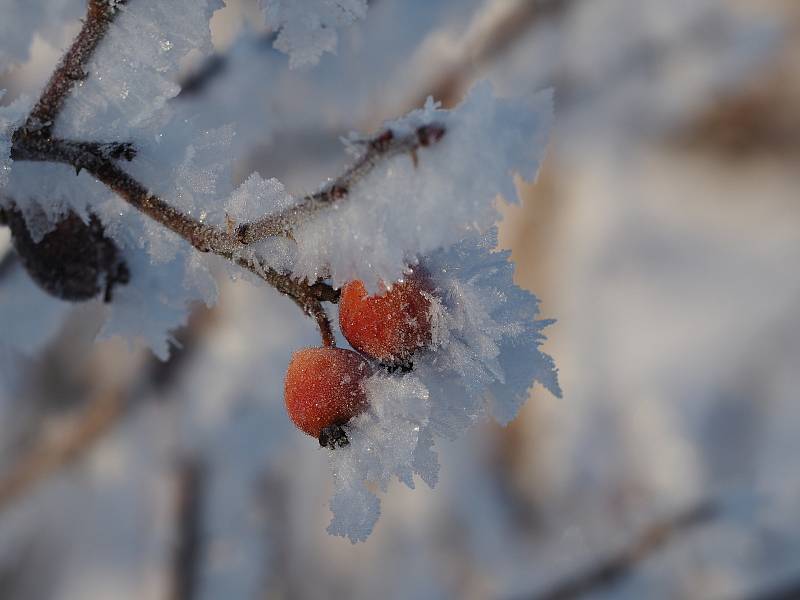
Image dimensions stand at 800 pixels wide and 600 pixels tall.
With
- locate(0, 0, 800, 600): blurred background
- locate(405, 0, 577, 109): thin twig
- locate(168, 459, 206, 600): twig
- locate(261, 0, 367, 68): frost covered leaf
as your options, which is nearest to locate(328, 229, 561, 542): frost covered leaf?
locate(261, 0, 367, 68): frost covered leaf

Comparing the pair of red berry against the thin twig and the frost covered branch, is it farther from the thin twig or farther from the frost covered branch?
the frost covered branch

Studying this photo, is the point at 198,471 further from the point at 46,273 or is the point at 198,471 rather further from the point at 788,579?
the point at 788,579

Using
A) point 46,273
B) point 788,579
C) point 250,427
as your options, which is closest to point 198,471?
point 250,427

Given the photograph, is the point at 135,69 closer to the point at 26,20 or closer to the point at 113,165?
the point at 113,165

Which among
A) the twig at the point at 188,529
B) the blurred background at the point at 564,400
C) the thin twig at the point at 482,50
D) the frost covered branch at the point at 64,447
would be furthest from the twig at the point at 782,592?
the frost covered branch at the point at 64,447

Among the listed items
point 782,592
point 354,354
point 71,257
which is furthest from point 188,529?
point 782,592
